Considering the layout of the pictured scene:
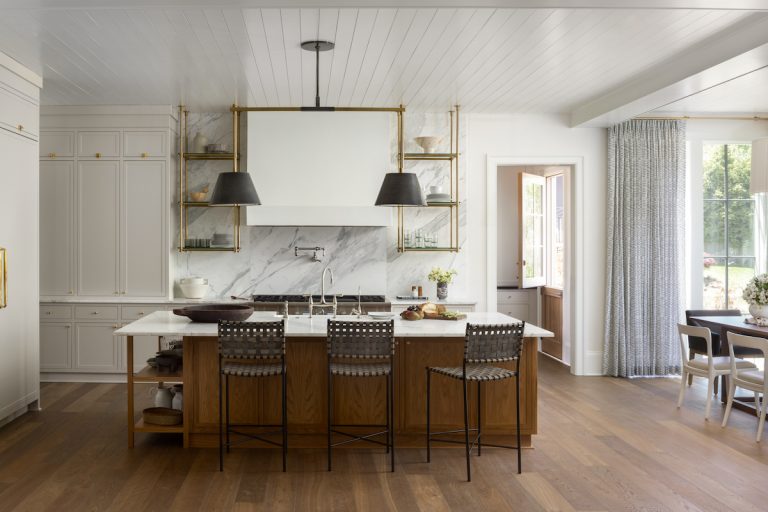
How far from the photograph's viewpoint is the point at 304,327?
179 inches

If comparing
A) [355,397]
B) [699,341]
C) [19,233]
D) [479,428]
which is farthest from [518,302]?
[19,233]

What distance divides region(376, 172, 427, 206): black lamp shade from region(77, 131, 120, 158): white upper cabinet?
11.6 ft

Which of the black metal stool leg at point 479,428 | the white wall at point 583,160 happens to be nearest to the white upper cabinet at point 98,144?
the white wall at point 583,160

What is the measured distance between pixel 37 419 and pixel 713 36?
5.75 m

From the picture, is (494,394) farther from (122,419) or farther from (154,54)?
(154,54)

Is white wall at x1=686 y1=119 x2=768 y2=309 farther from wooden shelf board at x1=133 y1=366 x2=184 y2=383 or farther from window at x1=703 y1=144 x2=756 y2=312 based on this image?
wooden shelf board at x1=133 y1=366 x2=184 y2=383

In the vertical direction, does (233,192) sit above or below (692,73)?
below

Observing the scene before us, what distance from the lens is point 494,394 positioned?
179 inches

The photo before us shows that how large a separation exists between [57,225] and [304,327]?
3.54 metres

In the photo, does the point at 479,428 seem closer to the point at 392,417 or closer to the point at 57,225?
the point at 392,417

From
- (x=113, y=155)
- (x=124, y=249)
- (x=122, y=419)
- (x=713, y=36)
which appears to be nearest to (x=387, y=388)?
(x=122, y=419)

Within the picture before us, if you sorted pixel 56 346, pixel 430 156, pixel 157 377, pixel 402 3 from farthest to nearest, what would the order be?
pixel 430 156 → pixel 56 346 → pixel 157 377 → pixel 402 3

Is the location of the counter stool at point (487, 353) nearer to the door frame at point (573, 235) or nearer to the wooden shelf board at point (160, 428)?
the wooden shelf board at point (160, 428)

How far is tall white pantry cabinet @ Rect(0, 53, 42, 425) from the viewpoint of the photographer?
4.96m
